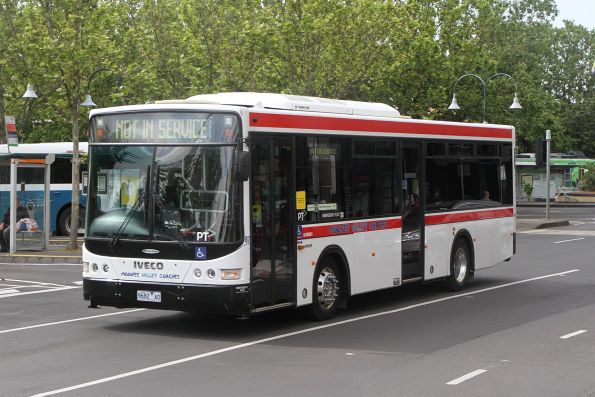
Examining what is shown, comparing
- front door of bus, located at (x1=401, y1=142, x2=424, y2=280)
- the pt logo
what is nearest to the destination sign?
the pt logo

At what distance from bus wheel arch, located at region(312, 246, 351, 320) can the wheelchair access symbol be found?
6.32ft

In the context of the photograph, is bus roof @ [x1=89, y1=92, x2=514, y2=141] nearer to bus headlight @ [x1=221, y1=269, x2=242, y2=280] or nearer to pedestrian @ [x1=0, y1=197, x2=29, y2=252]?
bus headlight @ [x1=221, y1=269, x2=242, y2=280]

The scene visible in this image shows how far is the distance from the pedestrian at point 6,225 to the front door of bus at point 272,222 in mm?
16000

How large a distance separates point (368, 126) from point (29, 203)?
1509cm

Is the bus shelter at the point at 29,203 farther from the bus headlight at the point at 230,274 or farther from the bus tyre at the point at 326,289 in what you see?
the bus headlight at the point at 230,274

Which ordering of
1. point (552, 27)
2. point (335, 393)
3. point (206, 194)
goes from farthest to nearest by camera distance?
point (552, 27)
point (206, 194)
point (335, 393)

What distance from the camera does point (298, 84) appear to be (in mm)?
35031

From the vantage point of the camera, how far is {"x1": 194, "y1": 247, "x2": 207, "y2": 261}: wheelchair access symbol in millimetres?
12126

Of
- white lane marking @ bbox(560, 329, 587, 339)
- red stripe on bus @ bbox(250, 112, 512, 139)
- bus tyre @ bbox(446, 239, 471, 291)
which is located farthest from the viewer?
bus tyre @ bbox(446, 239, 471, 291)

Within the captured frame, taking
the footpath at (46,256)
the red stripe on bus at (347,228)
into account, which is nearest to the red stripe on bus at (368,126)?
the red stripe on bus at (347,228)

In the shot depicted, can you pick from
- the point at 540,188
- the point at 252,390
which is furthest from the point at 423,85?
the point at 252,390

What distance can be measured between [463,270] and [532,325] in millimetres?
4546

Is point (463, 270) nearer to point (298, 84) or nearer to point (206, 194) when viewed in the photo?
point (206, 194)

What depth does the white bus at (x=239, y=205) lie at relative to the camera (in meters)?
12.2
